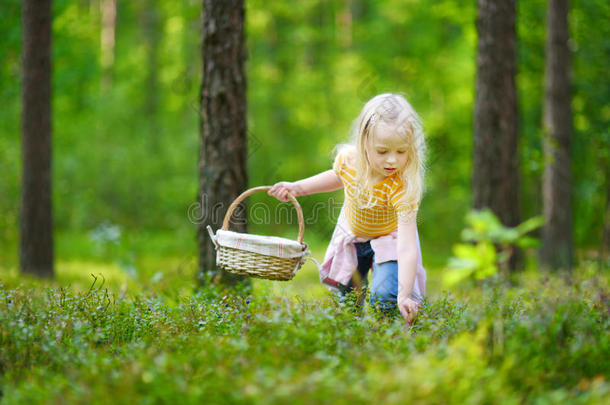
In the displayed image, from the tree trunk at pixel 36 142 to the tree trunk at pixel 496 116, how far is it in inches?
213

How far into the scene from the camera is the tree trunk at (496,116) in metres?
6.58

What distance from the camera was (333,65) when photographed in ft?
61.9

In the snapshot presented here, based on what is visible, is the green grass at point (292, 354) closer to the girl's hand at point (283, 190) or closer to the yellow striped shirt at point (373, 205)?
the yellow striped shirt at point (373, 205)

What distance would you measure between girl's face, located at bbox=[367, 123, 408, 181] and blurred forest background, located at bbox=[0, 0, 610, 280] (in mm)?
9046

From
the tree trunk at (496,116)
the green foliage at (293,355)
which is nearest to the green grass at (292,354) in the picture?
the green foliage at (293,355)

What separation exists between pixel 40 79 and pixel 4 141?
7.56 m

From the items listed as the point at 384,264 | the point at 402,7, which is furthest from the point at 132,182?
the point at 384,264

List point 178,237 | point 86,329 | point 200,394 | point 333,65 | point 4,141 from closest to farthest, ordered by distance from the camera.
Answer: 1. point 200,394
2. point 86,329
3. point 4,141
4. point 178,237
5. point 333,65

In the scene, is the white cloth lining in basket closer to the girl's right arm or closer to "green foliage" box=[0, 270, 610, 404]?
"green foliage" box=[0, 270, 610, 404]

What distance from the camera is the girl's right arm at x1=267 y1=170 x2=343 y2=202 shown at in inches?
155

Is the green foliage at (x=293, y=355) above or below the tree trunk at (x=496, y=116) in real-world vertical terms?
below

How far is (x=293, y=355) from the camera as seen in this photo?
8.93ft

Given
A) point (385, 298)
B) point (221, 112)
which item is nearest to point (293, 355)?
point (385, 298)

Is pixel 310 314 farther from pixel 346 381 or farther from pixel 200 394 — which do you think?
pixel 200 394
